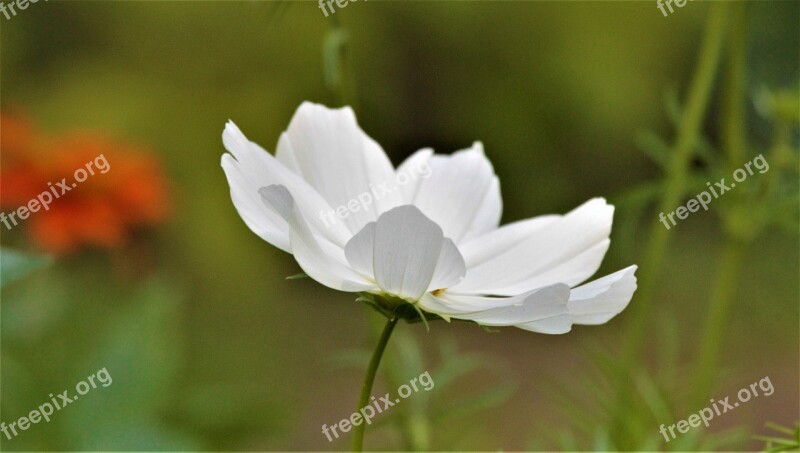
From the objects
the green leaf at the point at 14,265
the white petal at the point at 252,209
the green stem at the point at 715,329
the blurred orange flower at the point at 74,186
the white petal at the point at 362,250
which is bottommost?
the green stem at the point at 715,329

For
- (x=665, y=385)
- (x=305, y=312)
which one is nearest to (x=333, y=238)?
(x=665, y=385)

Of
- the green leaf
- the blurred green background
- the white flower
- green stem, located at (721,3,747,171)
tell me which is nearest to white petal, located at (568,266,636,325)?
the white flower

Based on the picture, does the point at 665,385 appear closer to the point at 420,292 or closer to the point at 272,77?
the point at 420,292

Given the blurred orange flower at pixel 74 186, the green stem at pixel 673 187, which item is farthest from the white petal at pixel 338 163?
the blurred orange flower at pixel 74 186

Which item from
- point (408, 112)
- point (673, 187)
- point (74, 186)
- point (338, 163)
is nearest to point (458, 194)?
point (338, 163)

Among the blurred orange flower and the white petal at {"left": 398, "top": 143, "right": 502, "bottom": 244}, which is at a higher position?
the blurred orange flower

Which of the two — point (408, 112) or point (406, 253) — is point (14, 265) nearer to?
point (406, 253)

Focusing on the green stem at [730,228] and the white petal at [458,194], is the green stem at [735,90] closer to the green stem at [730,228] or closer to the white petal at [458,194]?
the green stem at [730,228]

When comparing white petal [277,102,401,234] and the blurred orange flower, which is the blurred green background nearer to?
the blurred orange flower
